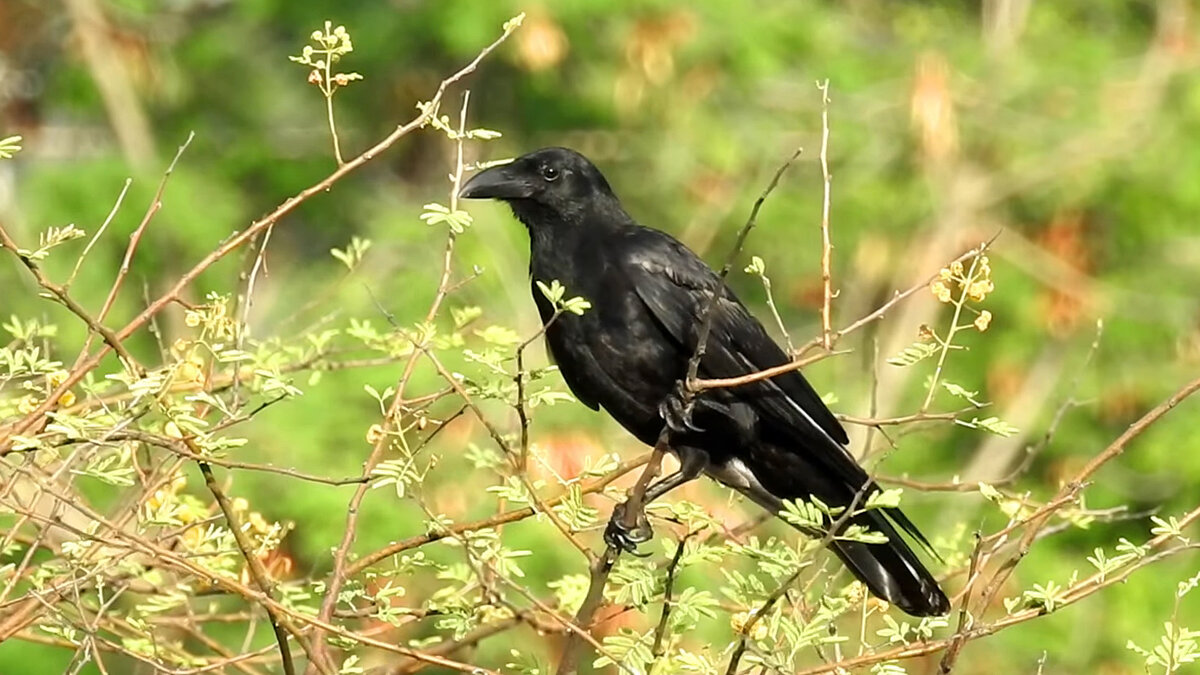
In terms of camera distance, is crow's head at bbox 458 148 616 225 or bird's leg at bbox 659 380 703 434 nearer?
bird's leg at bbox 659 380 703 434

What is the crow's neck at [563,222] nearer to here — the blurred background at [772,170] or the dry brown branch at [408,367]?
the dry brown branch at [408,367]

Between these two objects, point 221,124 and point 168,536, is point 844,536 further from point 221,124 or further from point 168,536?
point 221,124

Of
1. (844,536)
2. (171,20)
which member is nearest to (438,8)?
(171,20)

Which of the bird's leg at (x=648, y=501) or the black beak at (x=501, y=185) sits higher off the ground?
the black beak at (x=501, y=185)

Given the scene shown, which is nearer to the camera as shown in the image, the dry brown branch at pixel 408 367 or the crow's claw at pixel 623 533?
the dry brown branch at pixel 408 367

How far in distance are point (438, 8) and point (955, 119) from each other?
3725 mm

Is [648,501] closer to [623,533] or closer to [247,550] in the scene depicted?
[623,533]

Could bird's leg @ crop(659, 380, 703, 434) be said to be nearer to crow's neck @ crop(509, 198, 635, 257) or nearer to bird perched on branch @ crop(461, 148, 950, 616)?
bird perched on branch @ crop(461, 148, 950, 616)

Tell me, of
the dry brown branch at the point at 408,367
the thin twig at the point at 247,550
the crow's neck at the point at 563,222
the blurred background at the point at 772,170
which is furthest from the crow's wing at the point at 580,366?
the blurred background at the point at 772,170

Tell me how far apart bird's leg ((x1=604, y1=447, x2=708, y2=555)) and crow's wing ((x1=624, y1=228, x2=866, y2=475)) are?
21 centimetres

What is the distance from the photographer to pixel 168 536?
3.50 m

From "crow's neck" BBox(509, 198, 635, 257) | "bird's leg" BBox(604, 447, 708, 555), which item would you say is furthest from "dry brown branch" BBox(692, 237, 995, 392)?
"crow's neck" BBox(509, 198, 635, 257)

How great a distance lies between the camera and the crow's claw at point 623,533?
4312mm

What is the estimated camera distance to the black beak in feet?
16.3
